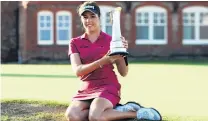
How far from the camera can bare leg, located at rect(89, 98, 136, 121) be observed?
6.74 meters

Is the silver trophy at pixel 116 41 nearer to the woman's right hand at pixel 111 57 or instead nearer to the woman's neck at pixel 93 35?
the woman's right hand at pixel 111 57

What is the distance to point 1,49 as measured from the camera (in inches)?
1215

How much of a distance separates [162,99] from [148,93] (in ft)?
3.73

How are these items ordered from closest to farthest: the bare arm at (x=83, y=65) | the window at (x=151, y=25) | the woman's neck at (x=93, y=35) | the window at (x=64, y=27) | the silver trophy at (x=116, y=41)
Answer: the silver trophy at (x=116, y=41) < the bare arm at (x=83, y=65) < the woman's neck at (x=93, y=35) < the window at (x=64, y=27) < the window at (x=151, y=25)

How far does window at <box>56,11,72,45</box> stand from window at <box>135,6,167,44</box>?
4004mm

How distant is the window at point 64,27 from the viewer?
30.8m

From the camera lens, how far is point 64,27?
101 ft

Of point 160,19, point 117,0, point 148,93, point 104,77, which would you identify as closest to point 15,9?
point 117,0

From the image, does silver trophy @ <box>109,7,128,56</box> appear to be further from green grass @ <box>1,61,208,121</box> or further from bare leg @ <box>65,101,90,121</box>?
green grass @ <box>1,61,208,121</box>

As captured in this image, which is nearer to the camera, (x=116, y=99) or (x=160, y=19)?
(x=116, y=99)

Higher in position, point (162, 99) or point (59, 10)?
point (59, 10)

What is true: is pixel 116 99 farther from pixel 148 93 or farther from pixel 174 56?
pixel 174 56

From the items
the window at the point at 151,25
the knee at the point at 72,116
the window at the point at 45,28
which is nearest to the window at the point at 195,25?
the window at the point at 151,25

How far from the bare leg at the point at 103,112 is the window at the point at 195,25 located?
25.2 m
